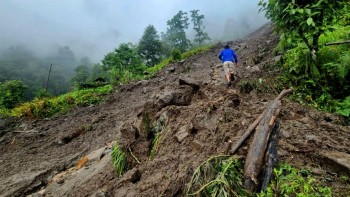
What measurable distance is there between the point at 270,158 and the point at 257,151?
169 mm

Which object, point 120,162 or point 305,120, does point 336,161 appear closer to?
point 305,120

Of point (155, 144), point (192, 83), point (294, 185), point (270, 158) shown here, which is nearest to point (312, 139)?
point (270, 158)

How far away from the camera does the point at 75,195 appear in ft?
16.9

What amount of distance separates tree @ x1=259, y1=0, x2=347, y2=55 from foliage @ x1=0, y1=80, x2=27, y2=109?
796 inches

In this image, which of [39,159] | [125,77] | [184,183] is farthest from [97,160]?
[125,77]

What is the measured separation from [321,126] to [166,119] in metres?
2.79

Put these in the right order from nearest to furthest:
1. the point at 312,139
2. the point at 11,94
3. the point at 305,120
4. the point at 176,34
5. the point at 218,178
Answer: the point at 218,178
the point at 312,139
the point at 305,120
the point at 11,94
the point at 176,34

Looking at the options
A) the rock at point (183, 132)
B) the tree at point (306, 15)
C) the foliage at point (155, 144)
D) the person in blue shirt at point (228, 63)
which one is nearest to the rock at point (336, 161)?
the rock at point (183, 132)

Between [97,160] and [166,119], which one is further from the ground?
[166,119]

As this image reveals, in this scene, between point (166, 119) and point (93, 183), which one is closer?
point (93, 183)

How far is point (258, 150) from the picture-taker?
10.9 ft

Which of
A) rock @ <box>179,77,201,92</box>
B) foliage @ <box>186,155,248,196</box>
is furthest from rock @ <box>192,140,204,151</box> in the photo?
rock @ <box>179,77,201,92</box>

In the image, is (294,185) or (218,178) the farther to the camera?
(218,178)

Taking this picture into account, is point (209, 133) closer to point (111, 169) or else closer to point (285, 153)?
point (285, 153)
